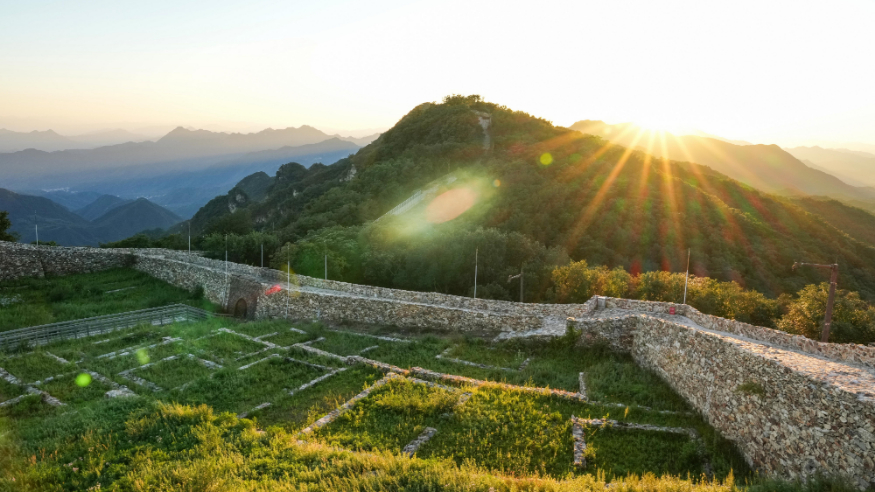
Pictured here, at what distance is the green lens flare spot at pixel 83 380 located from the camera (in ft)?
42.5

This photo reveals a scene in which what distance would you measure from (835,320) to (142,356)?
24014 millimetres

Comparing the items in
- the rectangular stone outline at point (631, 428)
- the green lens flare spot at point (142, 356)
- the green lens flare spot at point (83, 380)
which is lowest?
the green lens flare spot at point (142, 356)

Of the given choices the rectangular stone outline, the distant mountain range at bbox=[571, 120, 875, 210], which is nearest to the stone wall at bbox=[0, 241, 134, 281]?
the rectangular stone outline

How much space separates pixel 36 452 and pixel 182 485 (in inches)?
157

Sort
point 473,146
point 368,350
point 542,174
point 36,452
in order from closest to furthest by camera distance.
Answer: point 36,452 → point 368,350 → point 542,174 → point 473,146

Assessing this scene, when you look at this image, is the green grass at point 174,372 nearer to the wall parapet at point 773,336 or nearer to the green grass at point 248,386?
the green grass at point 248,386

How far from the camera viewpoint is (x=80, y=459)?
8.32 m

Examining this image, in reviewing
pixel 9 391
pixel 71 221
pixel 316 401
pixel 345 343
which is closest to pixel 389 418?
pixel 316 401

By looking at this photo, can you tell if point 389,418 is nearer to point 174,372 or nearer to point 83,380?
point 174,372

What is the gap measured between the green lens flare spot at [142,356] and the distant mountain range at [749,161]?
97.7 metres

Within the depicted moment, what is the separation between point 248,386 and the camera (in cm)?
1264

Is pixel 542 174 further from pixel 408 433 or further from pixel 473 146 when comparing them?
pixel 408 433

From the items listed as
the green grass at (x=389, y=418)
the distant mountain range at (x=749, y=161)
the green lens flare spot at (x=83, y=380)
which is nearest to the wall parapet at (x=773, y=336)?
the green grass at (x=389, y=418)

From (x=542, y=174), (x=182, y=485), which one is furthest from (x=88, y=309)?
(x=542, y=174)
